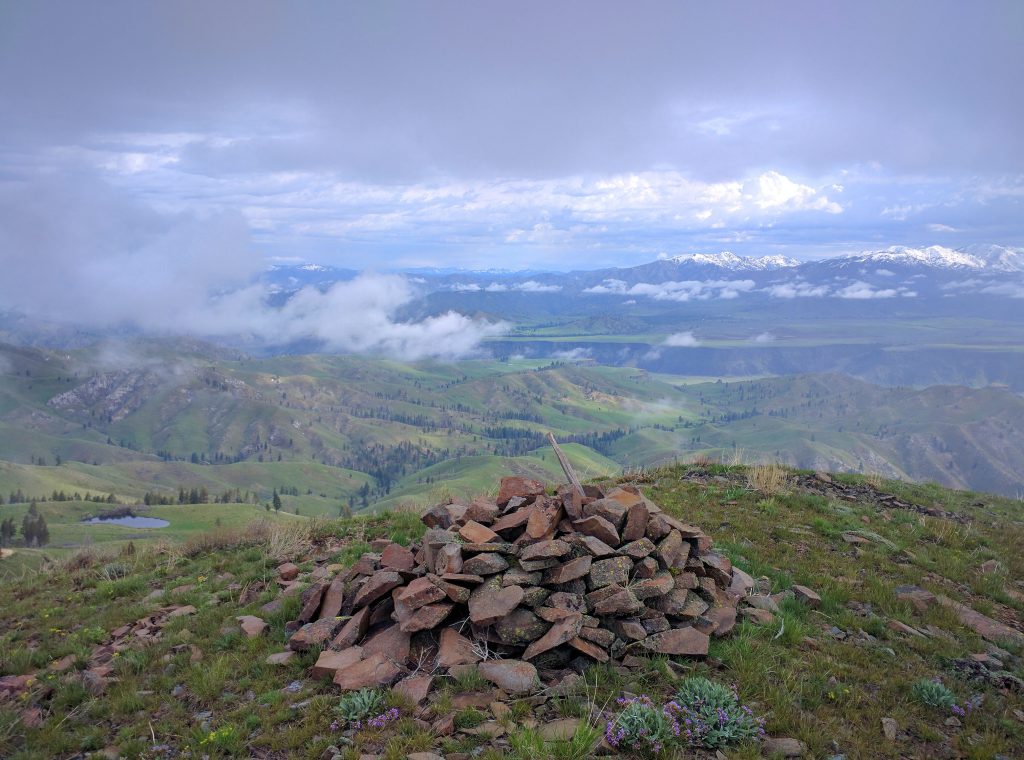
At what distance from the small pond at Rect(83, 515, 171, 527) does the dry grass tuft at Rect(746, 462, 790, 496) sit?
572 feet

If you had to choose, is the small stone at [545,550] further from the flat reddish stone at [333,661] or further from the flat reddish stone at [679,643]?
the flat reddish stone at [333,661]

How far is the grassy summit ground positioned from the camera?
7328 millimetres

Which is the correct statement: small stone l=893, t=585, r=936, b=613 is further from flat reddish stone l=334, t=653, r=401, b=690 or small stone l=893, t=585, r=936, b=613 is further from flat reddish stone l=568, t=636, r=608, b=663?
flat reddish stone l=334, t=653, r=401, b=690

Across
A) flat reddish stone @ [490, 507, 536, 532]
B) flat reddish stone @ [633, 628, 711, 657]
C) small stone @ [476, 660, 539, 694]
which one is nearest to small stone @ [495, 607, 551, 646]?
small stone @ [476, 660, 539, 694]

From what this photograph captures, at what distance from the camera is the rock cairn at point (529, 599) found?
8.57 metres

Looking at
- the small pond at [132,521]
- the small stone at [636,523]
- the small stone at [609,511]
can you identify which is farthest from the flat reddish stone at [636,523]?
the small pond at [132,521]

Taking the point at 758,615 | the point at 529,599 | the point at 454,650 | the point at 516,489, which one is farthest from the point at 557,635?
the point at 516,489

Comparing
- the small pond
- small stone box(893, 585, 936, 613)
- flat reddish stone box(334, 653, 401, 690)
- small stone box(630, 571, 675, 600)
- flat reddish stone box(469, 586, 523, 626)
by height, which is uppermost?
small stone box(630, 571, 675, 600)

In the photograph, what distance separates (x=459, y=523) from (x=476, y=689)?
4437 mm

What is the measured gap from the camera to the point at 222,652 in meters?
10.1

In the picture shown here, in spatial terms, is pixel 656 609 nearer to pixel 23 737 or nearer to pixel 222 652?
pixel 222 652

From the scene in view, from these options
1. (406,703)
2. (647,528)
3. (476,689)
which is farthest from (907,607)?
(406,703)

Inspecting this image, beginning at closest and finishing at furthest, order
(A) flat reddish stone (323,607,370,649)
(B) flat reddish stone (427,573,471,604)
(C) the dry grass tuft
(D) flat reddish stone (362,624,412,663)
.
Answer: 1. (D) flat reddish stone (362,624,412,663)
2. (B) flat reddish stone (427,573,471,604)
3. (A) flat reddish stone (323,607,370,649)
4. (C) the dry grass tuft

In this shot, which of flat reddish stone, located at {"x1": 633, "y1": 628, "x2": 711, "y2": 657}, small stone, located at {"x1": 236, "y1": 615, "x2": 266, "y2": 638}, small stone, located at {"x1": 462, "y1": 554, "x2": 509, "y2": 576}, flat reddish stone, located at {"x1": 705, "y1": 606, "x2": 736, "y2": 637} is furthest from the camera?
small stone, located at {"x1": 236, "y1": 615, "x2": 266, "y2": 638}
